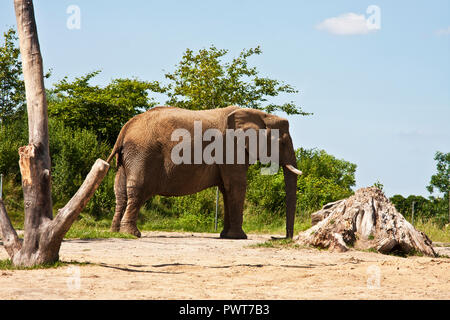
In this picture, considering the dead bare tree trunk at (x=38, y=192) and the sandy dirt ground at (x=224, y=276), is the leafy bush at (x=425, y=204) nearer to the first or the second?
the sandy dirt ground at (x=224, y=276)

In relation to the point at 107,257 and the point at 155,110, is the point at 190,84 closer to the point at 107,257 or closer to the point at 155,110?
the point at 155,110

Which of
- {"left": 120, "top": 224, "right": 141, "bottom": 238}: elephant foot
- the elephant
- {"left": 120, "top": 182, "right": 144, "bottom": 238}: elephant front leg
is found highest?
the elephant

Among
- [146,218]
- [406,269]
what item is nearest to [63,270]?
[406,269]

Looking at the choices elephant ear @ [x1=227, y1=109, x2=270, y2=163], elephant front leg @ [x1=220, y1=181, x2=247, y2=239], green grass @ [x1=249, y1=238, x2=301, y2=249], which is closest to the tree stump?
green grass @ [x1=249, y1=238, x2=301, y2=249]

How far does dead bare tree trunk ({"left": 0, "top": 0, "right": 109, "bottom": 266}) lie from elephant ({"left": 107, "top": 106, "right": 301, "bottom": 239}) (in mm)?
5786

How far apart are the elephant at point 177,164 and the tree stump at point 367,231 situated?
9.52 ft

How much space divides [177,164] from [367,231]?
17.2 feet

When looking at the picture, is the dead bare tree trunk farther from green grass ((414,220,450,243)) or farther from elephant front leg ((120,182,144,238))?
green grass ((414,220,450,243))

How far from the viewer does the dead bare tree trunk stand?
10281mm

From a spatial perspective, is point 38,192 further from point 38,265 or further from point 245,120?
point 245,120

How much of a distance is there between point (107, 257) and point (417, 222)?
549 inches

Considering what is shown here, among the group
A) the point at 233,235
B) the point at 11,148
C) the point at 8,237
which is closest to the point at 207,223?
the point at 233,235

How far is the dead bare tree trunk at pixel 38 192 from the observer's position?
405 inches
